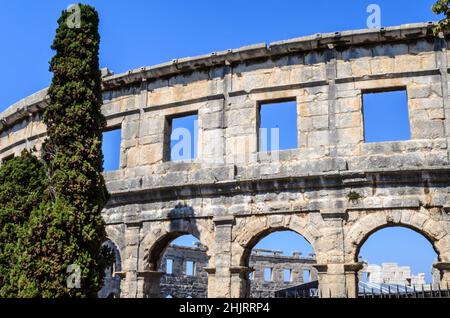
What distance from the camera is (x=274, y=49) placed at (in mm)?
13516

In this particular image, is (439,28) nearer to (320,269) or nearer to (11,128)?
(320,269)

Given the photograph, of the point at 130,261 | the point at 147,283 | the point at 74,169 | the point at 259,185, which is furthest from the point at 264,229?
the point at 74,169

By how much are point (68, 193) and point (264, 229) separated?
14.6 feet

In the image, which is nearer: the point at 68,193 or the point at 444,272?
the point at 68,193

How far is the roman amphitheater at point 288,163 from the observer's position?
1189 cm

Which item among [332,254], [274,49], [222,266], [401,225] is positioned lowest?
[222,266]

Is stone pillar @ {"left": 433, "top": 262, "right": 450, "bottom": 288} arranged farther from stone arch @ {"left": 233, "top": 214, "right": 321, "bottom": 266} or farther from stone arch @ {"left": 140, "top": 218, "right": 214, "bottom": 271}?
stone arch @ {"left": 140, "top": 218, "right": 214, "bottom": 271}

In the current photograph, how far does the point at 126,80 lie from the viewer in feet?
49.6

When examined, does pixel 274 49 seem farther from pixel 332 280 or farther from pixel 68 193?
pixel 68 193

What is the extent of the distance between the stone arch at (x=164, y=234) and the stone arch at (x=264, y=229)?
0.76 m

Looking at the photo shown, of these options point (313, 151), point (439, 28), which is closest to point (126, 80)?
point (313, 151)

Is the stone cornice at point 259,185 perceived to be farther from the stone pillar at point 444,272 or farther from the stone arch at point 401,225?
the stone pillar at point 444,272

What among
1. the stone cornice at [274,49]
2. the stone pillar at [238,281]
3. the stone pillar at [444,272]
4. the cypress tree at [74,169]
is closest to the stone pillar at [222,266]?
the stone pillar at [238,281]
